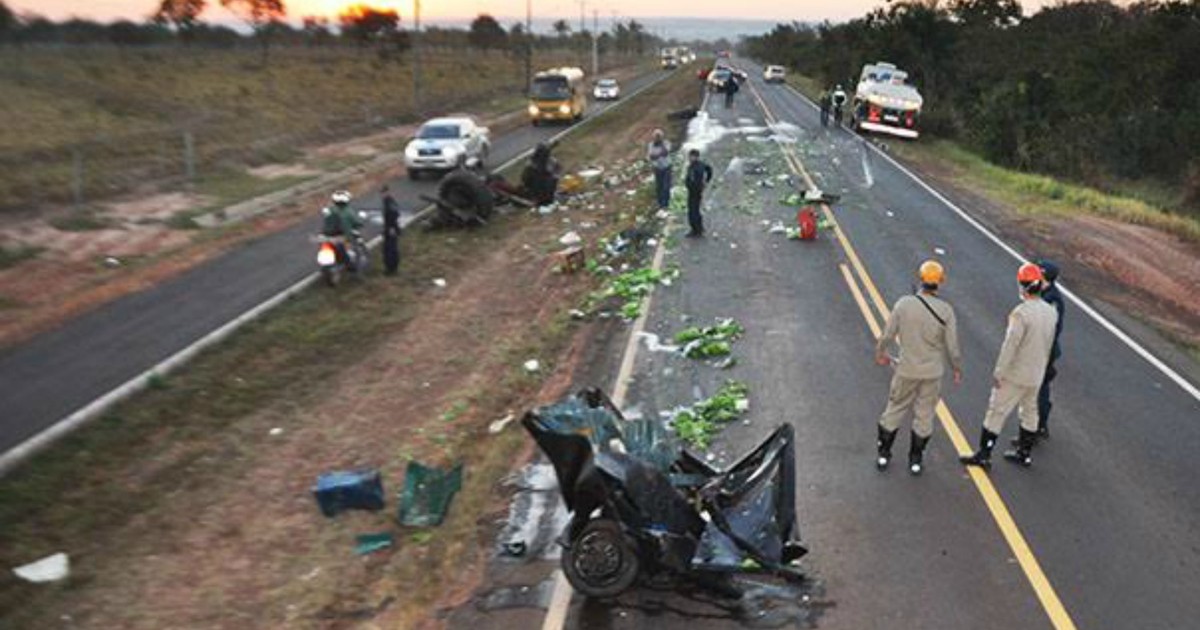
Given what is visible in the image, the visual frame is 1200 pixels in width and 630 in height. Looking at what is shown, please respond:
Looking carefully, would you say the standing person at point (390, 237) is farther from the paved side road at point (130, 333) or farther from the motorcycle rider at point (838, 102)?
the motorcycle rider at point (838, 102)

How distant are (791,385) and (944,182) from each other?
61.8 feet

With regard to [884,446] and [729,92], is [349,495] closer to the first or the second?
[884,446]

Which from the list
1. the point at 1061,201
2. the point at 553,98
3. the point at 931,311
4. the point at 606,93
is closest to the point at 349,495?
the point at 931,311

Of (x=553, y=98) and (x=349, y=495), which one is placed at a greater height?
(x=553, y=98)

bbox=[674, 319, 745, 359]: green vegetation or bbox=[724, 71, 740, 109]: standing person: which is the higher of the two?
bbox=[724, 71, 740, 109]: standing person

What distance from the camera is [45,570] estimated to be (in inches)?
292

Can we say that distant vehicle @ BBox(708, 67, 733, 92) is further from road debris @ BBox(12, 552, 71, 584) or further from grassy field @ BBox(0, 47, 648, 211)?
road debris @ BBox(12, 552, 71, 584)

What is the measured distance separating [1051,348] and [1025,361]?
0.53 metres

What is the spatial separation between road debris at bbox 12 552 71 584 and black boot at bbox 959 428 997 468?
768cm

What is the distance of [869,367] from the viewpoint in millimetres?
11688

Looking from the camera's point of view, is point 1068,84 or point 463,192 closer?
point 463,192

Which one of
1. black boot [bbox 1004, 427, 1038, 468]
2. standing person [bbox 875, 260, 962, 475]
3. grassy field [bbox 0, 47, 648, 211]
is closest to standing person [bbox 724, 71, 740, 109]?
grassy field [bbox 0, 47, 648, 211]

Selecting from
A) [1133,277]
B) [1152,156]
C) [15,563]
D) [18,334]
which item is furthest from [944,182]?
[15,563]

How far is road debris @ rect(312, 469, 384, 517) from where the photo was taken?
8.39 meters
